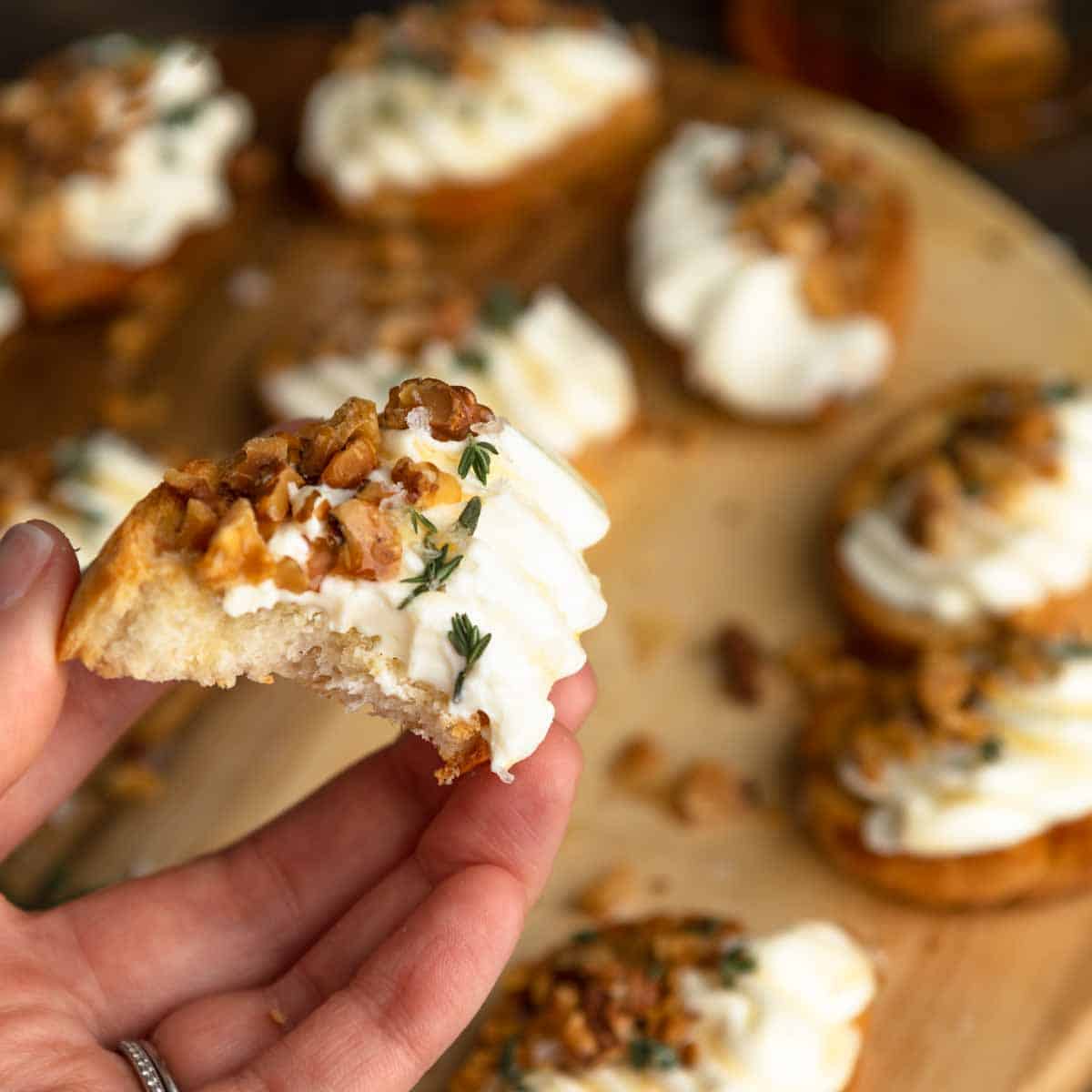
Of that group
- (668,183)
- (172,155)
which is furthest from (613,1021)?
(172,155)

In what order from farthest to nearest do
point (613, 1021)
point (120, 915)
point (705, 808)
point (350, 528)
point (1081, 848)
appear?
1. point (705, 808)
2. point (1081, 848)
3. point (613, 1021)
4. point (120, 915)
5. point (350, 528)

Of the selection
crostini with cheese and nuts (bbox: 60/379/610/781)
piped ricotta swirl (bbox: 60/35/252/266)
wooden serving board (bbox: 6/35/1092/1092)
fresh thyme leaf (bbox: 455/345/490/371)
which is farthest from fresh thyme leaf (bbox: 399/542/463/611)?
piped ricotta swirl (bbox: 60/35/252/266)

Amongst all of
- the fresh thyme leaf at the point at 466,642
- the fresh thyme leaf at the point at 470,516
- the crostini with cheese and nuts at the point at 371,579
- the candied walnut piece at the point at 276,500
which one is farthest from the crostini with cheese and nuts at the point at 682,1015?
the candied walnut piece at the point at 276,500

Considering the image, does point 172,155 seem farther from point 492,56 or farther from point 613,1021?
point 613,1021

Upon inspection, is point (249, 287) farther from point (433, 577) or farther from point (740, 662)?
point (433, 577)

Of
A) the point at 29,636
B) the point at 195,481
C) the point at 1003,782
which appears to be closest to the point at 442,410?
the point at 195,481

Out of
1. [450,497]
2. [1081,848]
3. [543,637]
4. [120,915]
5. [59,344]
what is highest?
[450,497]

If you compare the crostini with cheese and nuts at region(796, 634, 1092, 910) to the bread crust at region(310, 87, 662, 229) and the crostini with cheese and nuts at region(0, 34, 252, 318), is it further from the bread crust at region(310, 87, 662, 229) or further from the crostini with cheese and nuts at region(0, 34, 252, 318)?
the crostini with cheese and nuts at region(0, 34, 252, 318)
